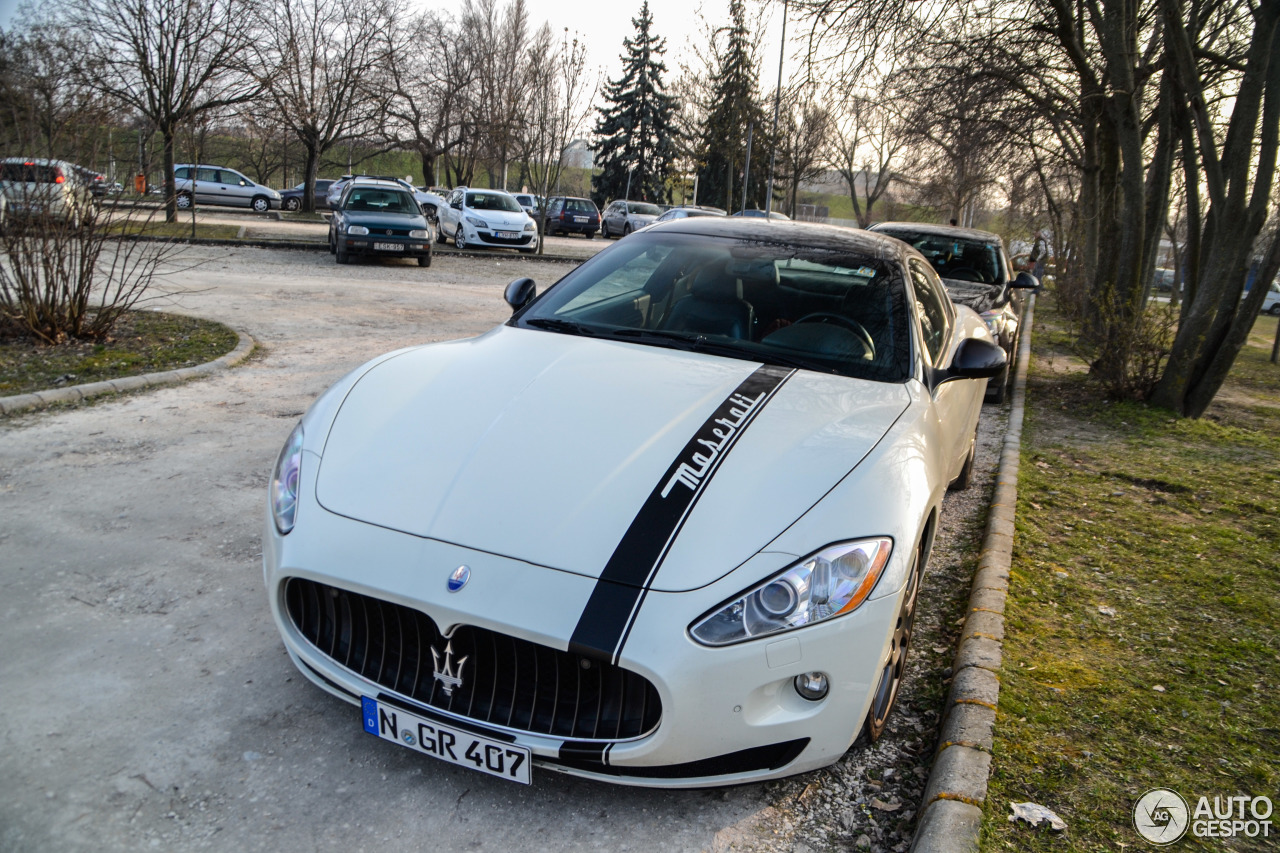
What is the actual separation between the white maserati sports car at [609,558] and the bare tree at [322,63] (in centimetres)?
2976

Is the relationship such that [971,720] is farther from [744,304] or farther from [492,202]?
[492,202]

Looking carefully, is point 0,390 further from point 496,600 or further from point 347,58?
point 347,58

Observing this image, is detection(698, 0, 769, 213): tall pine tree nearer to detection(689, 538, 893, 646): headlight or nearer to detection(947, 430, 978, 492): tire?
detection(947, 430, 978, 492): tire

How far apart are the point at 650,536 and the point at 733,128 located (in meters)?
38.5

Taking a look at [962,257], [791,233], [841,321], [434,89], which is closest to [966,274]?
[962,257]

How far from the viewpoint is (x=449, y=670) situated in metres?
2.36

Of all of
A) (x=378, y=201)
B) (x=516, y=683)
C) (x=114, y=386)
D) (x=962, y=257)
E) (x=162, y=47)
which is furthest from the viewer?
(x=162, y=47)

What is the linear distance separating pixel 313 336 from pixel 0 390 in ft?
11.7

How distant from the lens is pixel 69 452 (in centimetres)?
519

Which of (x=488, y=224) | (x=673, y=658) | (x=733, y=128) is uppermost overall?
(x=733, y=128)

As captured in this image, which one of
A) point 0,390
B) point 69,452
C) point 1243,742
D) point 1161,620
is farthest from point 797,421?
point 0,390

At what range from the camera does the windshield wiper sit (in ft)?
12.3

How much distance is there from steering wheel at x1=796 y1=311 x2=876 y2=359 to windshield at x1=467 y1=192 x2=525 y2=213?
2104 cm

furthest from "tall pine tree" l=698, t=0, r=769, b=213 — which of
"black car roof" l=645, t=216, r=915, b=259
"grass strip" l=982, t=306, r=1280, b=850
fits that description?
"black car roof" l=645, t=216, r=915, b=259
